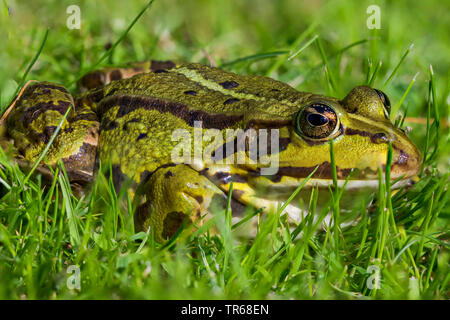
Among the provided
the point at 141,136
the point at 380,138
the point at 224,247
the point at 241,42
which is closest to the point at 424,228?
the point at 380,138

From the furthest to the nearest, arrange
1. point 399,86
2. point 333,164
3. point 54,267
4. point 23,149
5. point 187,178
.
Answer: point 399,86 < point 23,149 < point 187,178 < point 333,164 < point 54,267

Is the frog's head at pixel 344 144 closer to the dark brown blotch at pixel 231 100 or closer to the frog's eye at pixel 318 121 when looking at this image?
the frog's eye at pixel 318 121

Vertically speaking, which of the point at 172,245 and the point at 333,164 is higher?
the point at 333,164

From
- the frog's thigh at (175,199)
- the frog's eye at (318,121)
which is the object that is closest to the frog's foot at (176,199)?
the frog's thigh at (175,199)

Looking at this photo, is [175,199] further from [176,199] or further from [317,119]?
[317,119]
